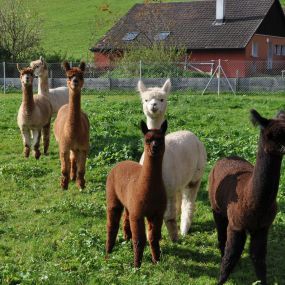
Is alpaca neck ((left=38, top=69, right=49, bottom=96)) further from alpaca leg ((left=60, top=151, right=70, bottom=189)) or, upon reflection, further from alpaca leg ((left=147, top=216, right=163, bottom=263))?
alpaca leg ((left=147, top=216, right=163, bottom=263))

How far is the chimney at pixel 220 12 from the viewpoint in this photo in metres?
33.8

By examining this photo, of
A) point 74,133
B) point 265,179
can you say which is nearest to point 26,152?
point 74,133

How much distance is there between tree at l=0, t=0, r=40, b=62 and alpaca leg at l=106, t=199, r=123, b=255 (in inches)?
1006

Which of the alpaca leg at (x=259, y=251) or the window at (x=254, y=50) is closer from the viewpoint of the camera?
the alpaca leg at (x=259, y=251)

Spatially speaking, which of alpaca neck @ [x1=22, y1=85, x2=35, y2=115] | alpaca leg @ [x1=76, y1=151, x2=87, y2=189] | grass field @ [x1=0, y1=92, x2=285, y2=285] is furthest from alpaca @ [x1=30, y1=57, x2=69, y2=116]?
alpaca leg @ [x1=76, y1=151, x2=87, y2=189]

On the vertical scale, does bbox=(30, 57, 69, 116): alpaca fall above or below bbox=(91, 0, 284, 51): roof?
below

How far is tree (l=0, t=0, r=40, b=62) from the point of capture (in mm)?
29891

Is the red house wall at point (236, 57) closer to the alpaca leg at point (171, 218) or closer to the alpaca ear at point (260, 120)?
the alpaca leg at point (171, 218)

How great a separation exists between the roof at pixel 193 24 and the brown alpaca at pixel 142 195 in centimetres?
2651

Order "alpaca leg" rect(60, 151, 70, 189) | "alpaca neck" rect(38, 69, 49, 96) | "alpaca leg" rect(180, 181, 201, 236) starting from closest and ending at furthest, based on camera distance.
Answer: "alpaca leg" rect(180, 181, 201, 236) < "alpaca leg" rect(60, 151, 70, 189) < "alpaca neck" rect(38, 69, 49, 96)

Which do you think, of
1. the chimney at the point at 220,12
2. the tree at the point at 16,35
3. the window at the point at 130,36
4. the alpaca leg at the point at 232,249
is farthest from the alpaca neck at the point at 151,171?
the chimney at the point at 220,12

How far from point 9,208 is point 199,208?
2512 mm

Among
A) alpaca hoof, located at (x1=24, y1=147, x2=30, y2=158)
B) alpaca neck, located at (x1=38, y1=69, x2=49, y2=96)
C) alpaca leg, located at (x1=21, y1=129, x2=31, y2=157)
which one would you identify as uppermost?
alpaca neck, located at (x1=38, y1=69, x2=49, y2=96)

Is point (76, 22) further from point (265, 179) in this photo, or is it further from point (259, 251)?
point (265, 179)
